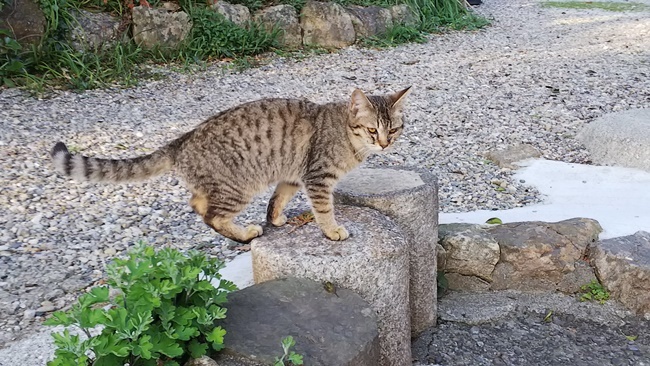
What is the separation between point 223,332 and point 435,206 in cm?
157

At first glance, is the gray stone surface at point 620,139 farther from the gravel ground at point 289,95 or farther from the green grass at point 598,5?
the green grass at point 598,5

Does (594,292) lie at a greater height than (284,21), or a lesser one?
lesser

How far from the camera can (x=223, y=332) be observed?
2.02 meters

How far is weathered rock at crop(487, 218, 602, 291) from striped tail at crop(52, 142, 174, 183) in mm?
1858

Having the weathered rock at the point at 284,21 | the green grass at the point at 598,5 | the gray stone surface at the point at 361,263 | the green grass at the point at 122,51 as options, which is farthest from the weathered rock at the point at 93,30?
the green grass at the point at 598,5

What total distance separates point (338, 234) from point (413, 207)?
1.65ft

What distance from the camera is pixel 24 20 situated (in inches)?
274

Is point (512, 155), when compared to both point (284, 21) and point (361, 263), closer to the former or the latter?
point (361, 263)

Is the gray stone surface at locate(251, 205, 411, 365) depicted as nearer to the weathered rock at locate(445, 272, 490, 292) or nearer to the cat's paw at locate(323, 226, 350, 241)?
the cat's paw at locate(323, 226, 350, 241)

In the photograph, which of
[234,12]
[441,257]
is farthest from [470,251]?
[234,12]

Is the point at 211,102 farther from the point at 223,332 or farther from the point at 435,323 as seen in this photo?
the point at 223,332

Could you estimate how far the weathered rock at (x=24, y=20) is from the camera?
6871mm

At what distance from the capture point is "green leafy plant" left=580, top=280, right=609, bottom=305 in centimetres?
363

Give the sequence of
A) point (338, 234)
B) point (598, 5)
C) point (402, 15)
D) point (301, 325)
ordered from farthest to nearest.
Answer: point (598, 5)
point (402, 15)
point (338, 234)
point (301, 325)
